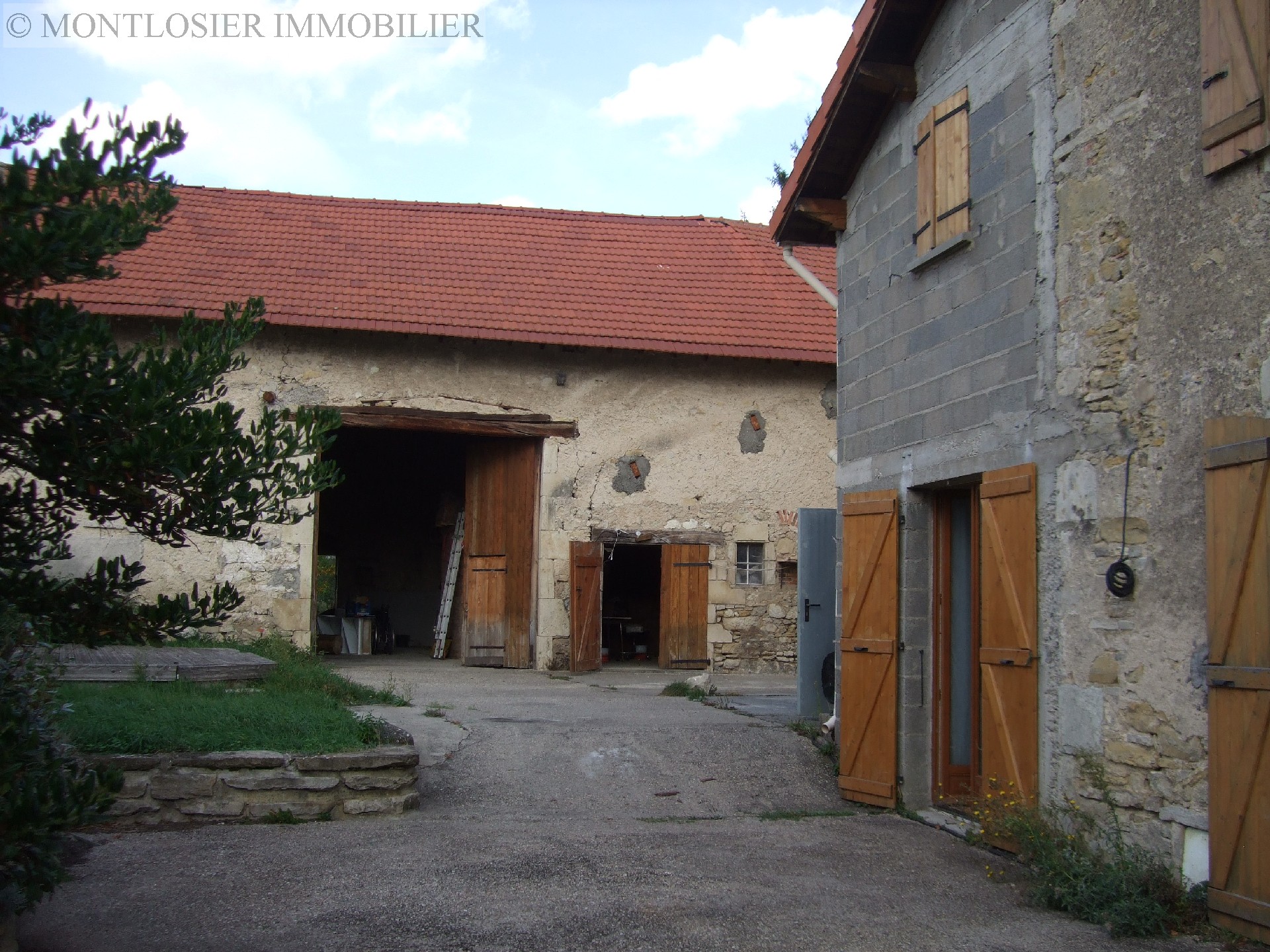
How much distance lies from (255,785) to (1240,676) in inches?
204

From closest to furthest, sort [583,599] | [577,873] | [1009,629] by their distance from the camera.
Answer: [577,873]
[1009,629]
[583,599]

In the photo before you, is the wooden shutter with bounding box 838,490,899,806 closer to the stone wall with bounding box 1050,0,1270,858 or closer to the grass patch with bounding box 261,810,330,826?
the stone wall with bounding box 1050,0,1270,858

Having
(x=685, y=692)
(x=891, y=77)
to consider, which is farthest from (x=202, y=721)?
(x=685, y=692)

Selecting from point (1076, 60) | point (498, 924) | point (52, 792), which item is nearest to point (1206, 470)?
point (1076, 60)

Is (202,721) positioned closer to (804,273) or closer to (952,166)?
(952,166)

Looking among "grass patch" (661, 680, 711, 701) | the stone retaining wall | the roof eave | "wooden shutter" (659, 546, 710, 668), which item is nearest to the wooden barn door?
"wooden shutter" (659, 546, 710, 668)

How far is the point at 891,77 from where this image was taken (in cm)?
819

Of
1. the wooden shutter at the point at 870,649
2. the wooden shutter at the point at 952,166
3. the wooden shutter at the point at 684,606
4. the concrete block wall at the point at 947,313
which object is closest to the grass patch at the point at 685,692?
the wooden shutter at the point at 684,606

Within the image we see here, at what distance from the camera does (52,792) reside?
3361 millimetres

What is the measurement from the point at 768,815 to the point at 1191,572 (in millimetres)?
3378

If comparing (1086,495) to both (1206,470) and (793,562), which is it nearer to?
(1206,470)

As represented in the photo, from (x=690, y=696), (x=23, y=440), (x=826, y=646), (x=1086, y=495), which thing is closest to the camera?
(x=23, y=440)

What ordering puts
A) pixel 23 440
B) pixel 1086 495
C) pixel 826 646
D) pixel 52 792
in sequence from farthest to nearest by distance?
1. pixel 826 646
2. pixel 1086 495
3. pixel 23 440
4. pixel 52 792

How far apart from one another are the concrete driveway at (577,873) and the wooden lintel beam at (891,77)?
489 centimetres
